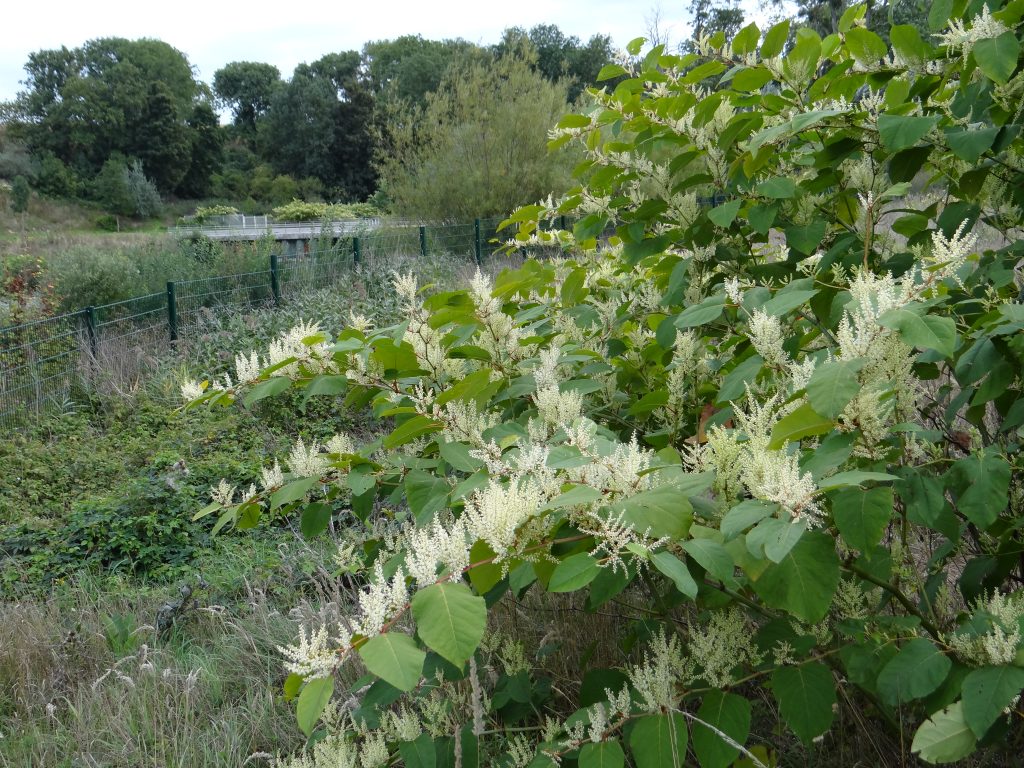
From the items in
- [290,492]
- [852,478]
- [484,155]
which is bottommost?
[290,492]

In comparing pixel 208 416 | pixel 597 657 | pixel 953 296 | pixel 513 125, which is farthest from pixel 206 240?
pixel 953 296

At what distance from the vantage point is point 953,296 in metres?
1.70

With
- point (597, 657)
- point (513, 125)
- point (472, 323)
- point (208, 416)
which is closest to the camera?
point (472, 323)

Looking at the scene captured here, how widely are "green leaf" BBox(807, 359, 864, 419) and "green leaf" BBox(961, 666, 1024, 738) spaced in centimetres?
43

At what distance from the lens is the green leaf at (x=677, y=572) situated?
95cm

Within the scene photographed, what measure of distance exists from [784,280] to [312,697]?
157 cm

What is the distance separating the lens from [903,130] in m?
1.53

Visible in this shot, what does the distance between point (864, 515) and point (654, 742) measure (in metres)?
0.49

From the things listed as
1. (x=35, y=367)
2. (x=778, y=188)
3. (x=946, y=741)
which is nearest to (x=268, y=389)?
(x=778, y=188)

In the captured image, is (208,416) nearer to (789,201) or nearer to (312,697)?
(789,201)

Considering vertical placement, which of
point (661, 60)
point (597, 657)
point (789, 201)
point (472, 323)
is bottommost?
point (597, 657)

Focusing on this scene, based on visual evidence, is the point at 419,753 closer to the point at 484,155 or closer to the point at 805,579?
the point at 805,579

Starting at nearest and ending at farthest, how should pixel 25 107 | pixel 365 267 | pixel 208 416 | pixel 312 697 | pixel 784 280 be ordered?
pixel 312 697 < pixel 784 280 < pixel 208 416 < pixel 365 267 < pixel 25 107

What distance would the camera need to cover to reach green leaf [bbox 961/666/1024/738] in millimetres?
1057
